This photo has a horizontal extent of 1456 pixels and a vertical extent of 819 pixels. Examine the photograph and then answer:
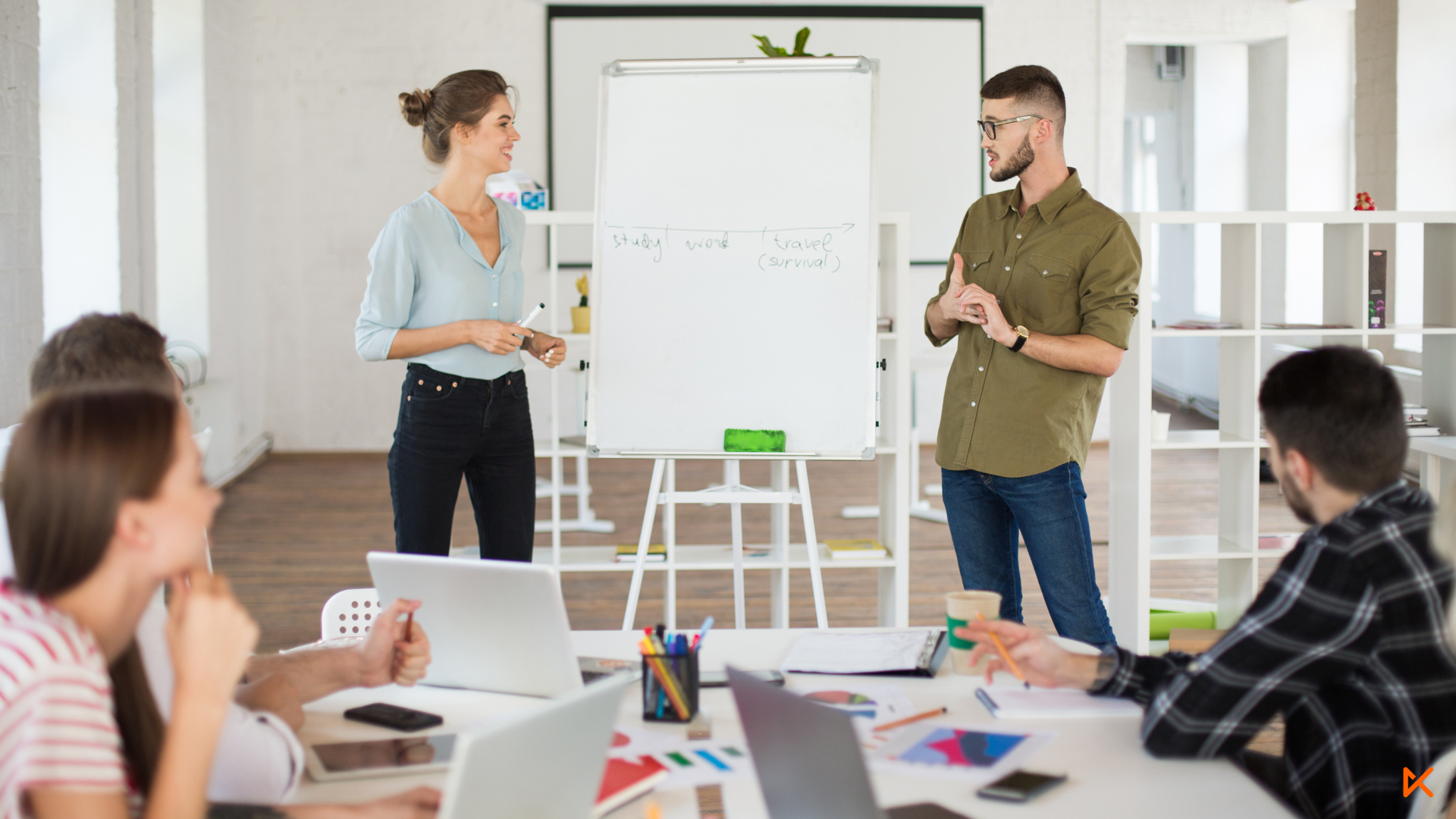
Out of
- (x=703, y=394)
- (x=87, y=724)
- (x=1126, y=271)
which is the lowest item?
(x=87, y=724)

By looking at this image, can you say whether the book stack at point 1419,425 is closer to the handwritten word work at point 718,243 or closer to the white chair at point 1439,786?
the handwritten word work at point 718,243

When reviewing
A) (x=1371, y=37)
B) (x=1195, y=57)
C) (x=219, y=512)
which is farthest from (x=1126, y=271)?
(x=1195, y=57)

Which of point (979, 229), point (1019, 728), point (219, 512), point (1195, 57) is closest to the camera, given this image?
point (1019, 728)

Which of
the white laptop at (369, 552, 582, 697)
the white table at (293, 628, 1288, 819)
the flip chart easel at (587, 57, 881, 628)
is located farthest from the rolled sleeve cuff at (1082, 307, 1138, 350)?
the white laptop at (369, 552, 582, 697)

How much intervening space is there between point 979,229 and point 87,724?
A: 2.12 meters

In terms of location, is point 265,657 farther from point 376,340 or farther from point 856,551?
point 856,551

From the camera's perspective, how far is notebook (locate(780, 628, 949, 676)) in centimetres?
152

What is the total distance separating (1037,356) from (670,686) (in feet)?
4.25

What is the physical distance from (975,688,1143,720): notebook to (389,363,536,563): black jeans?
1.23m

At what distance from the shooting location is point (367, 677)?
137 cm

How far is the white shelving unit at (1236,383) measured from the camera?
3.25 metres

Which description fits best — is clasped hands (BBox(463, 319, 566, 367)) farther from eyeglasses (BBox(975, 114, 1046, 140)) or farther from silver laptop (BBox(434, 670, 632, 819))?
silver laptop (BBox(434, 670, 632, 819))

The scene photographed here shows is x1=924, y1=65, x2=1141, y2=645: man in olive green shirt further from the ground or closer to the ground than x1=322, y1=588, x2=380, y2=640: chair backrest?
further from the ground

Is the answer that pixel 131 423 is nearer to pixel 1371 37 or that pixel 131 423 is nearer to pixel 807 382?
pixel 807 382
